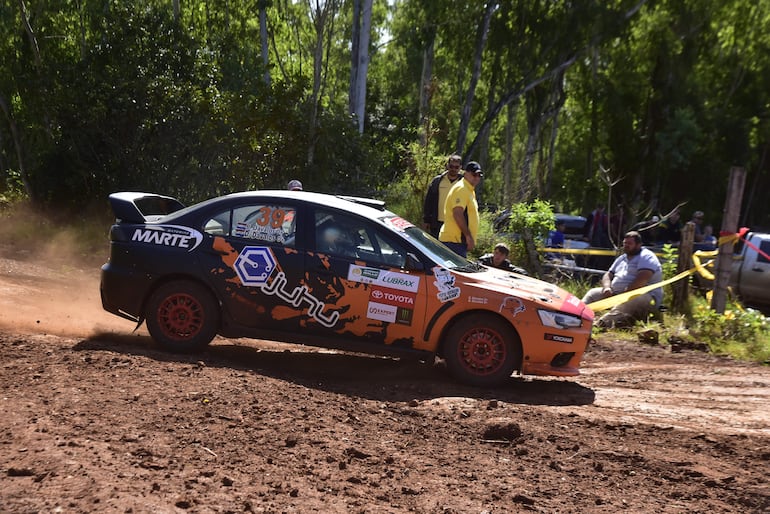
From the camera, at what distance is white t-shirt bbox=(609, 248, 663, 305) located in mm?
11125

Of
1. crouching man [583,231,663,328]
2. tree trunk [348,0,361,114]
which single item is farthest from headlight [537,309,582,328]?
tree trunk [348,0,361,114]

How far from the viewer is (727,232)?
10.8m

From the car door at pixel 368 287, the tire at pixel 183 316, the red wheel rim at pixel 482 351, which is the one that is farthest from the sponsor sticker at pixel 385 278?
the tire at pixel 183 316

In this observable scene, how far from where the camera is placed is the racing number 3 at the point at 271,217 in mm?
7613

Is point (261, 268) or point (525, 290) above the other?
point (525, 290)

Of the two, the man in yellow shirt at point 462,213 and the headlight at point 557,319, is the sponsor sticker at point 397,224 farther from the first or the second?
the man in yellow shirt at point 462,213

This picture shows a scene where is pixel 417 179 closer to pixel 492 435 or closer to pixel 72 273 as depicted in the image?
pixel 72 273

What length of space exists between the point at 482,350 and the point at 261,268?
2.17 meters

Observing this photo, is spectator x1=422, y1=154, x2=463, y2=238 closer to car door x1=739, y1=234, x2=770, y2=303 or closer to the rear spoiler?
the rear spoiler

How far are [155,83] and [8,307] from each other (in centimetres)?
822

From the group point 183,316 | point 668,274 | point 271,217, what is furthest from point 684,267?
point 183,316

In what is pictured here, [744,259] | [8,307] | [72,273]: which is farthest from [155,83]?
[744,259]

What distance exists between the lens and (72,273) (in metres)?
13.5

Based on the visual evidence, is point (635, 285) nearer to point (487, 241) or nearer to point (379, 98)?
point (487, 241)
